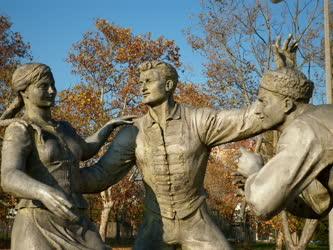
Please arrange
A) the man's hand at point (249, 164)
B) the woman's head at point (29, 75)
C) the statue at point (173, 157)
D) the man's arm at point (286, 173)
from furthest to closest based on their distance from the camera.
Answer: the statue at point (173, 157) < the woman's head at point (29, 75) < the man's hand at point (249, 164) < the man's arm at point (286, 173)

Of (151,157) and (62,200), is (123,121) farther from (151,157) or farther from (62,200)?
(62,200)

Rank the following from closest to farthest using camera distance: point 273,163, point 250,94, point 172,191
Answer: point 273,163, point 172,191, point 250,94

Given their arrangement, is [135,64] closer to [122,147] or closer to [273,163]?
[122,147]

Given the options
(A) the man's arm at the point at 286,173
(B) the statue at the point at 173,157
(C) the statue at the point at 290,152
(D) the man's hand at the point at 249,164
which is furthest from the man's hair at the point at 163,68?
(A) the man's arm at the point at 286,173

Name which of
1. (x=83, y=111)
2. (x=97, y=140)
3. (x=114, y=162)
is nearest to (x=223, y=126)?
(x=114, y=162)

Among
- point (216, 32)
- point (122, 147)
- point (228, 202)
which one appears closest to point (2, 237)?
point (228, 202)

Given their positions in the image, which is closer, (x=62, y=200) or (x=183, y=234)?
(x=62, y=200)

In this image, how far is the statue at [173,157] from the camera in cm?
411

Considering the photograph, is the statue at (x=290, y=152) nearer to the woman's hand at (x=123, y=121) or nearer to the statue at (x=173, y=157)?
the statue at (x=173, y=157)

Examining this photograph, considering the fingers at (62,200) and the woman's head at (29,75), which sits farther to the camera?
the woman's head at (29,75)

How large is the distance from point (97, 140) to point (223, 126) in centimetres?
101

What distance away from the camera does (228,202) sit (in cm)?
2336

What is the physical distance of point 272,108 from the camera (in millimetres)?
3461

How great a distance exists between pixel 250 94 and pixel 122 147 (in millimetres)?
14765
